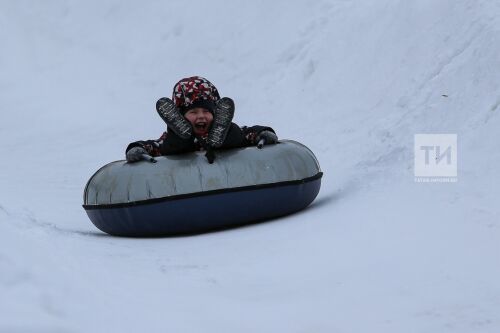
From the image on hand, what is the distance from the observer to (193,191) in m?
5.24

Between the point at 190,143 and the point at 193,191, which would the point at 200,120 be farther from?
the point at 193,191

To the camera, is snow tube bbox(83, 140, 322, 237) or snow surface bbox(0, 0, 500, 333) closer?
snow surface bbox(0, 0, 500, 333)

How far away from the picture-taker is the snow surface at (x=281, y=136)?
3.19m

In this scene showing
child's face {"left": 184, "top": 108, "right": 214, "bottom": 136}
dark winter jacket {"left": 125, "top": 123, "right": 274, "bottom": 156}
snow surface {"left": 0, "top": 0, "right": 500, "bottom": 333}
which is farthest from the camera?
child's face {"left": 184, "top": 108, "right": 214, "bottom": 136}

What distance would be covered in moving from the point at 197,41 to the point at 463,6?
211 inches

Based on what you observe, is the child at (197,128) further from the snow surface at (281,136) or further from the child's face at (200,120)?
the snow surface at (281,136)

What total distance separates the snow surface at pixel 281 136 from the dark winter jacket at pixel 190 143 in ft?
2.03

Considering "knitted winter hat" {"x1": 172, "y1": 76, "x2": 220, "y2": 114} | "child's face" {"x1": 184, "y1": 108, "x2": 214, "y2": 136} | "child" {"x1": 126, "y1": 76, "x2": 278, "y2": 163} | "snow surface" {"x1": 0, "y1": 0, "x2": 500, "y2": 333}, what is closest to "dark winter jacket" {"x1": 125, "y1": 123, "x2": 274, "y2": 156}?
"child" {"x1": 126, "y1": 76, "x2": 278, "y2": 163}

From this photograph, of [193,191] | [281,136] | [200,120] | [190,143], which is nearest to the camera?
[193,191]

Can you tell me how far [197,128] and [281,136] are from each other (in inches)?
127

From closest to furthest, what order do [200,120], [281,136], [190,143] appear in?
[190,143]
[200,120]
[281,136]

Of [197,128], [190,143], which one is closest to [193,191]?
[190,143]

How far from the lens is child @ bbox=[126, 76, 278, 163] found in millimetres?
5352

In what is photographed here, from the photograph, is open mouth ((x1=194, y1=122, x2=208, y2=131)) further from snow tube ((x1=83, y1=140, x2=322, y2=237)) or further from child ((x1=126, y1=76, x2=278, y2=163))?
snow tube ((x1=83, y1=140, x2=322, y2=237))
